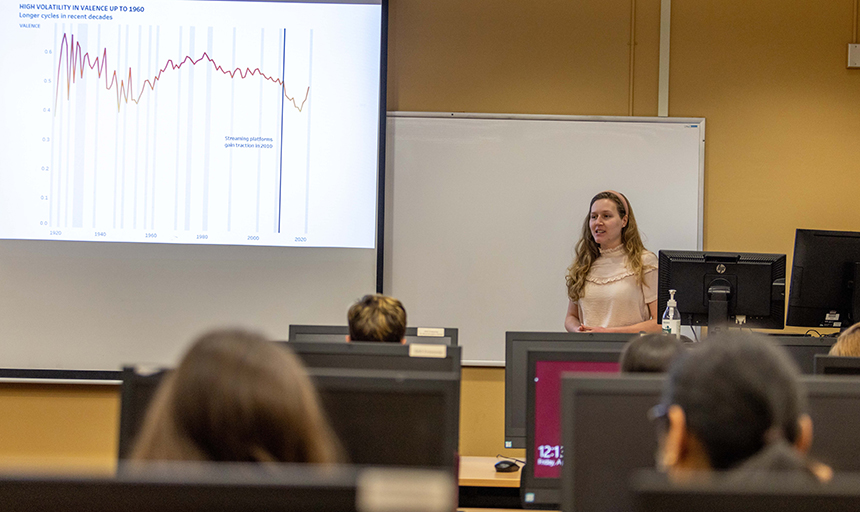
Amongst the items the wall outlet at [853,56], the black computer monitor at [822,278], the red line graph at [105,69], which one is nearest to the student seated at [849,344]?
the black computer monitor at [822,278]

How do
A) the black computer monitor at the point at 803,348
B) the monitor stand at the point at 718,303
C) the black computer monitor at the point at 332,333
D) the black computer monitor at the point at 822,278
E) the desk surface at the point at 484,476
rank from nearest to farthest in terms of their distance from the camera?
the black computer monitor at the point at 803,348 < the black computer monitor at the point at 332,333 < the desk surface at the point at 484,476 < the monitor stand at the point at 718,303 < the black computer monitor at the point at 822,278

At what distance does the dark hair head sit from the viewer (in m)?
0.71

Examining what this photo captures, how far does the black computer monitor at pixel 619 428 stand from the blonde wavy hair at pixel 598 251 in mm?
2201

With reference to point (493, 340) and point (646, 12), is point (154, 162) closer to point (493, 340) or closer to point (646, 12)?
point (493, 340)

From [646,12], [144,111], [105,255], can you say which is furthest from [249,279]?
[646,12]

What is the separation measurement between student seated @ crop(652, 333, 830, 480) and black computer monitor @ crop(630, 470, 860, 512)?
134mm

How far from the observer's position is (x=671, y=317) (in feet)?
8.43

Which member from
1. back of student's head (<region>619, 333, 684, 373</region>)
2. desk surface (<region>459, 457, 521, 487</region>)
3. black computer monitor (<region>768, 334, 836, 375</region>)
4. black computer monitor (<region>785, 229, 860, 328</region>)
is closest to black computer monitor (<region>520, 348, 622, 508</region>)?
back of student's head (<region>619, 333, 684, 373</region>)

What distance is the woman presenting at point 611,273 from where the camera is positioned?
330 centimetres

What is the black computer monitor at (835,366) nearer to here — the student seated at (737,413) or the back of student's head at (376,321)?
the student seated at (737,413)

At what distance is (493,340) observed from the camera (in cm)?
371

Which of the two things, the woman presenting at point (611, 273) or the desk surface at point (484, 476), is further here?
the woman presenting at point (611, 273)

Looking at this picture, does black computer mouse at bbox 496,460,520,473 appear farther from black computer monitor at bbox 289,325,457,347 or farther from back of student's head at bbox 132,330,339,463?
back of student's head at bbox 132,330,339,463

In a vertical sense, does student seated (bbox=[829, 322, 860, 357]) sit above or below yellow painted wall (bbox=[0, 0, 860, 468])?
below
